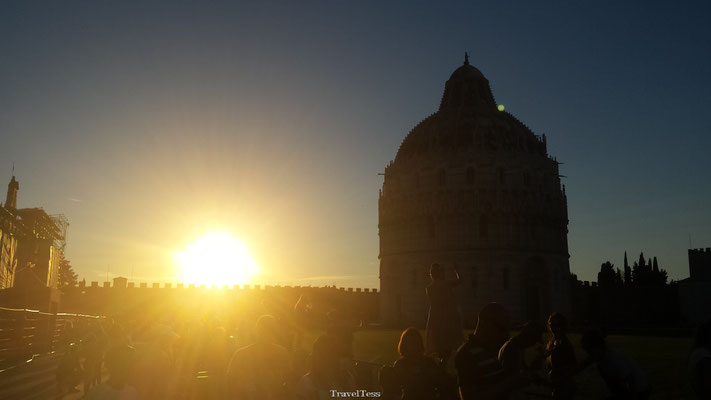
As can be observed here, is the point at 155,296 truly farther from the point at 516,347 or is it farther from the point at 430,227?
the point at 516,347

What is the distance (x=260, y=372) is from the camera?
641 cm

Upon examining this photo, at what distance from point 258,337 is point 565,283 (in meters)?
55.9

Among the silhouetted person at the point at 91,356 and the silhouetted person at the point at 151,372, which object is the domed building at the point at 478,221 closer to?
the silhouetted person at the point at 91,356

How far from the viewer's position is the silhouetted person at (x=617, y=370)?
6613mm

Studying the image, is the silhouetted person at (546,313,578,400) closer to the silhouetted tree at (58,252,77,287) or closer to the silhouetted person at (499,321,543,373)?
the silhouetted person at (499,321,543,373)

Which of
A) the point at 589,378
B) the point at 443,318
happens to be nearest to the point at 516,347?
the point at 443,318

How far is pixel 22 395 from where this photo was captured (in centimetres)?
1267

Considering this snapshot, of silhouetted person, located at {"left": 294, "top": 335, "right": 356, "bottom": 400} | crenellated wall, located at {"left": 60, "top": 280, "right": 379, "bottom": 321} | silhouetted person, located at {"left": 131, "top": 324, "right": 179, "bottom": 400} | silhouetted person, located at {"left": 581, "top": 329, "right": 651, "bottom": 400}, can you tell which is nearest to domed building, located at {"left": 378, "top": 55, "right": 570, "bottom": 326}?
crenellated wall, located at {"left": 60, "top": 280, "right": 379, "bottom": 321}

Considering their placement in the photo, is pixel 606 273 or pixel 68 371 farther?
pixel 606 273

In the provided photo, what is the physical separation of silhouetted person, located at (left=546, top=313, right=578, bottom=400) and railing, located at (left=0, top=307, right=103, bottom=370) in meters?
18.1

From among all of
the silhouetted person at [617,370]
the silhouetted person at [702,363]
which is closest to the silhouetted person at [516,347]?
the silhouetted person at [702,363]

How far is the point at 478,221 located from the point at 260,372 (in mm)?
50030

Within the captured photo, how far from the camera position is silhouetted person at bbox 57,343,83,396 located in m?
12.7

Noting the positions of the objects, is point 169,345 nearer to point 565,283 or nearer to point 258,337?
point 258,337
